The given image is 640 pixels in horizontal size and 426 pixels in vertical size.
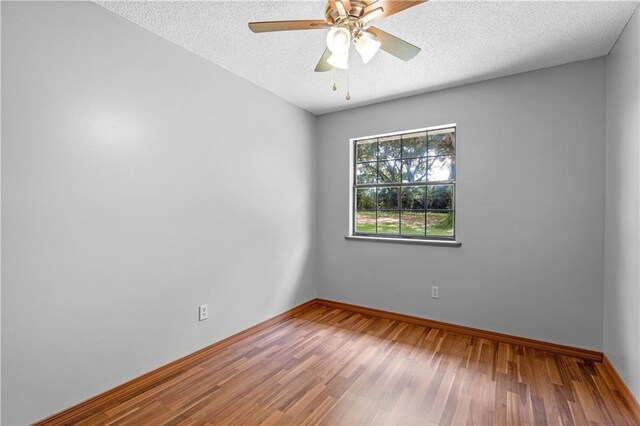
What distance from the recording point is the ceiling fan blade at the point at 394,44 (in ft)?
5.09

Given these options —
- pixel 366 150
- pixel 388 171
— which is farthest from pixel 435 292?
pixel 366 150

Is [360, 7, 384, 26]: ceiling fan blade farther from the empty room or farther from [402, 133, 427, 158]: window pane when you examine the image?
[402, 133, 427, 158]: window pane

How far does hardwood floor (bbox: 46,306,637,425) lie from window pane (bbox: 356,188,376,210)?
1.58 m

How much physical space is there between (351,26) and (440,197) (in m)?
2.23

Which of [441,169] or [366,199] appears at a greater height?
[441,169]

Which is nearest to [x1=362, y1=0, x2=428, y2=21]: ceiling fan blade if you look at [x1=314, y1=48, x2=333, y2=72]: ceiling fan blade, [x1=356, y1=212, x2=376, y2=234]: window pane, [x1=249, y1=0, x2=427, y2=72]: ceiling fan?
[x1=249, y1=0, x2=427, y2=72]: ceiling fan

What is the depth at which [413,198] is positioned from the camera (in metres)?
3.40

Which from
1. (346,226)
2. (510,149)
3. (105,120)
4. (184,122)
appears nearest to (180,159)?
(184,122)

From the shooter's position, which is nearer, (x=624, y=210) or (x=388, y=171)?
(x=624, y=210)

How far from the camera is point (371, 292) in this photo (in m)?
3.56

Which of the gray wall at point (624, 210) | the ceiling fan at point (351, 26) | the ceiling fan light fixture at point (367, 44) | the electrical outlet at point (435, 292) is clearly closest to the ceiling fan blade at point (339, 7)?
the ceiling fan at point (351, 26)

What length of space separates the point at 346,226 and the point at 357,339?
4.61ft

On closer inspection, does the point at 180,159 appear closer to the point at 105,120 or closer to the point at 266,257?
the point at 105,120

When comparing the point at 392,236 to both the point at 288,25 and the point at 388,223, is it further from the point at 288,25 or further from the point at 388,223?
the point at 288,25
